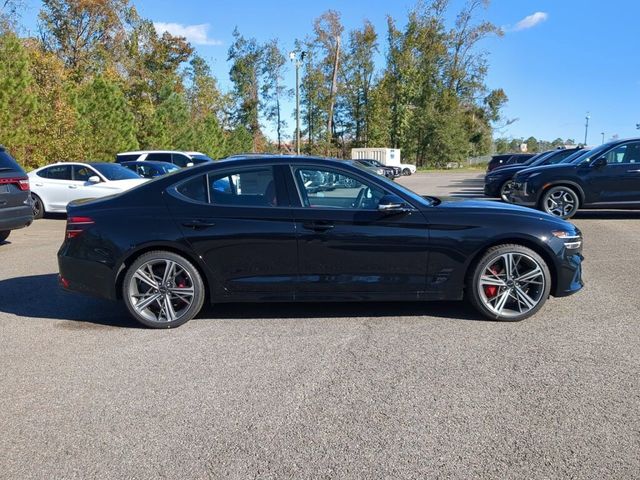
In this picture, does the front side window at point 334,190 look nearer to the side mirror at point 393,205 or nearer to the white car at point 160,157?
the side mirror at point 393,205

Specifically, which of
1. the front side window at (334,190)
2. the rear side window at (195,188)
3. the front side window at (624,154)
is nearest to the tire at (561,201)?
the front side window at (624,154)

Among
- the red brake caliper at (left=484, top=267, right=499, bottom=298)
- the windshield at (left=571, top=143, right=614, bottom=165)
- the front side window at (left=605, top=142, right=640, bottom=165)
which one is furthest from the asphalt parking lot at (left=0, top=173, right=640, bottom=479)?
the front side window at (left=605, top=142, right=640, bottom=165)

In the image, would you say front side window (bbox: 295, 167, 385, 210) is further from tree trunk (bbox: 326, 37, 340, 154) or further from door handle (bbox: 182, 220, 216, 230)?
tree trunk (bbox: 326, 37, 340, 154)

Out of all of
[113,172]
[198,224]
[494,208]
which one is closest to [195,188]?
[198,224]

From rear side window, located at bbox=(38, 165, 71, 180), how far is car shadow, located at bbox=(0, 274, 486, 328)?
8365 millimetres

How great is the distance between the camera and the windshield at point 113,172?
13.7 m

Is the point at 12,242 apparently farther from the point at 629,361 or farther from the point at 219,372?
the point at 629,361

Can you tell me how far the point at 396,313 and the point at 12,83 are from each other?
18.0m

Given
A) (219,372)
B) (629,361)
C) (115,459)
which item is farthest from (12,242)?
(629,361)

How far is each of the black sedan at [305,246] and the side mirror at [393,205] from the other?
0.01 metres

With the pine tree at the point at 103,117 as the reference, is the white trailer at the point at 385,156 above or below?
below

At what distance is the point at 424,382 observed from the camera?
3830 mm

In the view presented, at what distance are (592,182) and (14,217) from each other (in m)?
11.4

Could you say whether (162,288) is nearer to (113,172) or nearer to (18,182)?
(18,182)
